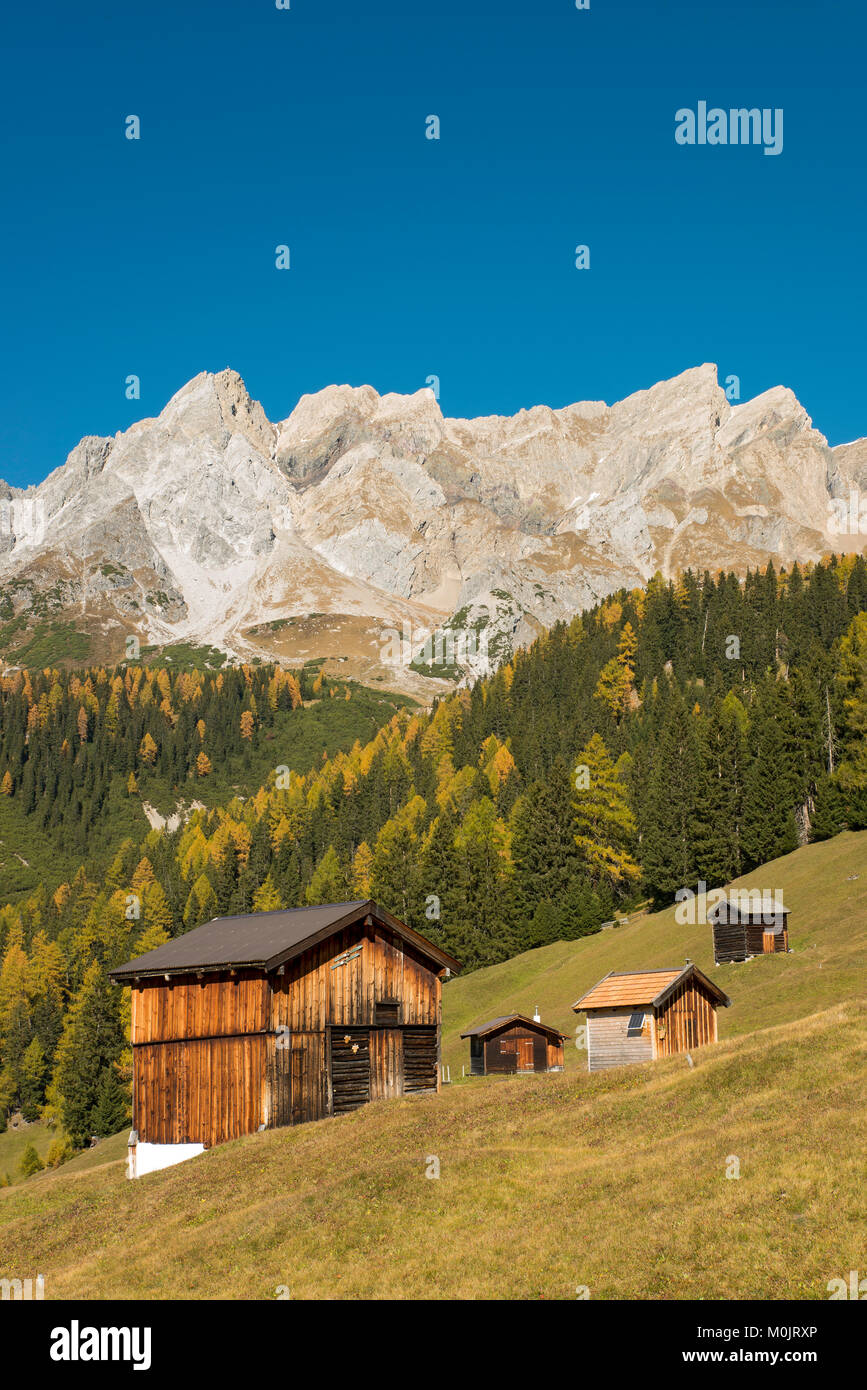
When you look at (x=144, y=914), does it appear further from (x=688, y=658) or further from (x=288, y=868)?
(x=688, y=658)

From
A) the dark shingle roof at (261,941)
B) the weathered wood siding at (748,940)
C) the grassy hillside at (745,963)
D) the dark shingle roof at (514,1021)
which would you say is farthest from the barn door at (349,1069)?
the weathered wood siding at (748,940)

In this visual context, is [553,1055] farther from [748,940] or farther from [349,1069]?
[349,1069]

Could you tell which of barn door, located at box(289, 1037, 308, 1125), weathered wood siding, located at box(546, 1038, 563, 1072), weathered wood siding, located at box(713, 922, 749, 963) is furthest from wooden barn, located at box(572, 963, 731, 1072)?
weathered wood siding, located at box(713, 922, 749, 963)

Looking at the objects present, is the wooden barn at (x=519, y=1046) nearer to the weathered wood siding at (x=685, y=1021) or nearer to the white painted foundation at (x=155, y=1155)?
the weathered wood siding at (x=685, y=1021)

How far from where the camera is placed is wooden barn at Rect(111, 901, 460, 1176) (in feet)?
121

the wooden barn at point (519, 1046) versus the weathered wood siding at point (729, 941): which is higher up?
the weathered wood siding at point (729, 941)

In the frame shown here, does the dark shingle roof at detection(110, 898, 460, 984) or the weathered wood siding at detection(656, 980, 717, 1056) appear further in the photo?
the weathered wood siding at detection(656, 980, 717, 1056)

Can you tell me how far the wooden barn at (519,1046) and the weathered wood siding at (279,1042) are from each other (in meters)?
16.4

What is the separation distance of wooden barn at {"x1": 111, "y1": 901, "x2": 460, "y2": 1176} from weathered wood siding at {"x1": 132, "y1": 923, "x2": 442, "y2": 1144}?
0.05 metres

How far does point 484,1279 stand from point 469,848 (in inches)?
3119

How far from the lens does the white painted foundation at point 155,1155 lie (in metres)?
37.4

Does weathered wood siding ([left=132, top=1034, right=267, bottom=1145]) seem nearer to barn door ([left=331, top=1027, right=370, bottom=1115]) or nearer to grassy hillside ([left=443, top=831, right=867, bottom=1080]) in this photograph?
barn door ([left=331, top=1027, right=370, bottom=1115])

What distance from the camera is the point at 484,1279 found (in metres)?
19.1
